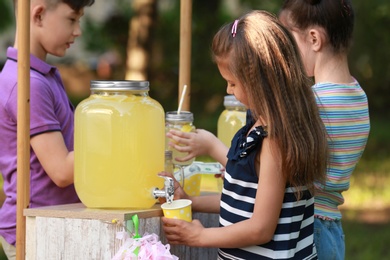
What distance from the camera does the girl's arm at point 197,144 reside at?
324 cm

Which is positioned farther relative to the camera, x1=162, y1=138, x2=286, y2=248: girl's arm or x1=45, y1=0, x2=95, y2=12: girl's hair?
x1=45, y1=0, x2=95, y2=12: girl's hair

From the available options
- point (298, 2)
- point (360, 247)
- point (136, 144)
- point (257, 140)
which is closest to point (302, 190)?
point (257, 140)

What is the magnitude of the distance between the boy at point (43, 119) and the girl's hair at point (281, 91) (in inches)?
28.3

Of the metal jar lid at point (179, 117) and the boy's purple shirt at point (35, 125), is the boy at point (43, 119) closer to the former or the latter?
the boy's purple shirt at point (35, 125)

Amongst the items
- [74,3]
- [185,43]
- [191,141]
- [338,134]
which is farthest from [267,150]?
[185,43]

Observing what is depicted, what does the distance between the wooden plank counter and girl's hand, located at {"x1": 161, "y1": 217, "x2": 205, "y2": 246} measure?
63 mm

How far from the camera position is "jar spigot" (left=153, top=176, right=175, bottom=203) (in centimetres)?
289

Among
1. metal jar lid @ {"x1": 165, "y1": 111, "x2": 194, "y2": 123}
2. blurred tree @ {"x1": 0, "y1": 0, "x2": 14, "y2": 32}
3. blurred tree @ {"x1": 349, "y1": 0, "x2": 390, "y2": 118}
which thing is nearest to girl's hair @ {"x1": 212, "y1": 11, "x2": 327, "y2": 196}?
metal jar lid @ {"x1": 165, "y1": 111, "x2": 194, "y2": 123}

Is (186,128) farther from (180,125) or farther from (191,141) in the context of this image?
(191,141)

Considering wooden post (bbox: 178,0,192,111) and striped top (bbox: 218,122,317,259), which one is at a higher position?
wooden post (bbox: 178,0,192,111)

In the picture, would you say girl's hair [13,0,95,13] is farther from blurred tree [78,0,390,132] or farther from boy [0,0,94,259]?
blurred tree [78,0,390,132]

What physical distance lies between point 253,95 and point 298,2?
712 mm

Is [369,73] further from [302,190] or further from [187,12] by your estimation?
[302,190]

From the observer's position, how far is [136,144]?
9.47 ft
